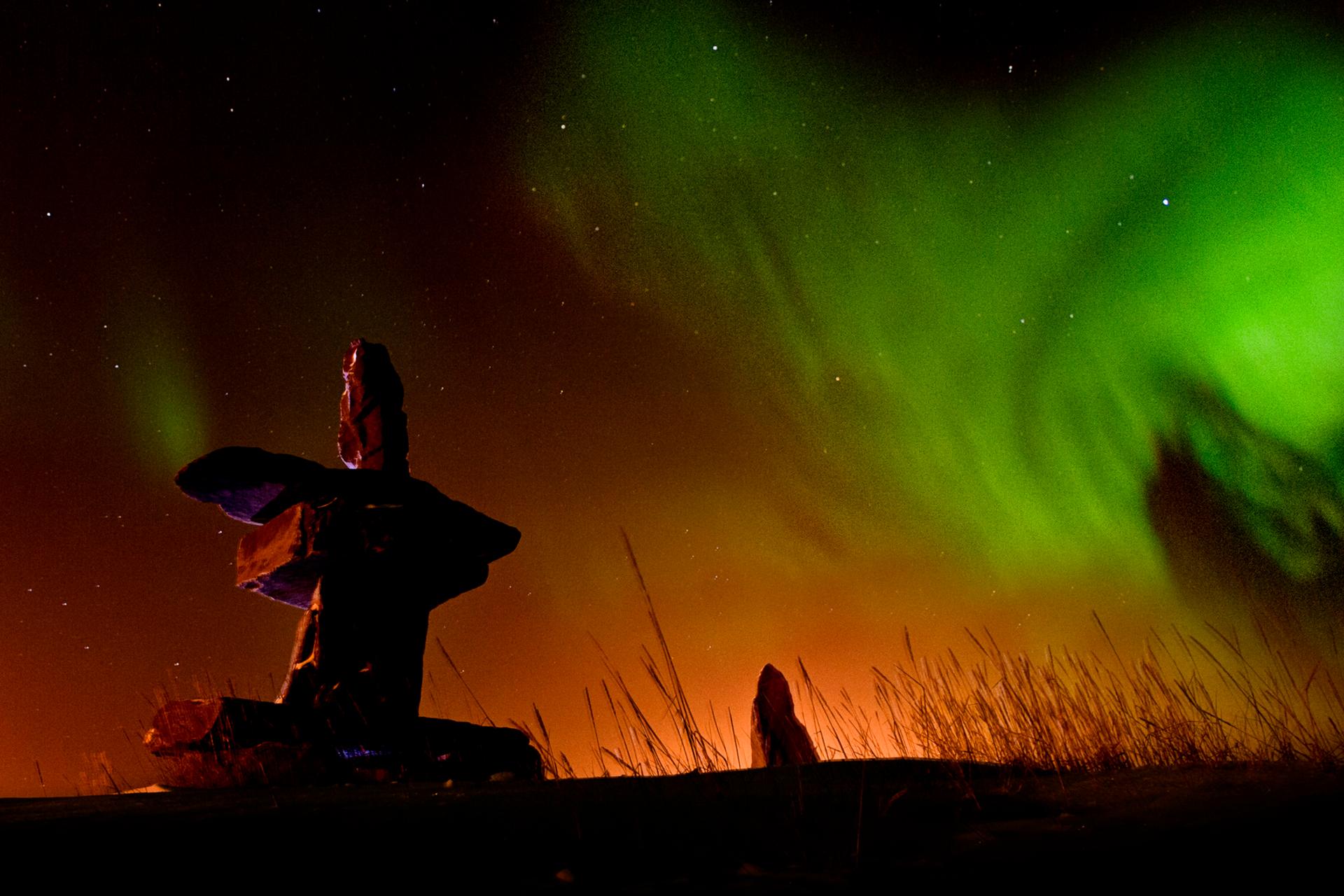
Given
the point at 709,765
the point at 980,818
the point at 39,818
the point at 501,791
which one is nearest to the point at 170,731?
the point at 39,818

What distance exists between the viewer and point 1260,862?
2623 millimetres

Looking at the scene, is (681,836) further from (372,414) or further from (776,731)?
(776,731)

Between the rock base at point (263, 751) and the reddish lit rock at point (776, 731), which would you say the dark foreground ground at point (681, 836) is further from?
the reddish lit rock at point (776, 731)

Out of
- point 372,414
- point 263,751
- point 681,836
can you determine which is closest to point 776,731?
point 372,414

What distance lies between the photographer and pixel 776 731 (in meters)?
13.2

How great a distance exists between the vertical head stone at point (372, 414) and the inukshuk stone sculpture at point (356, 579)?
413 millimetres

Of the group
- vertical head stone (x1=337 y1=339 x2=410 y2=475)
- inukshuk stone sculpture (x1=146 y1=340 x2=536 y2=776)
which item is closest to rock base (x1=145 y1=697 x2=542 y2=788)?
inukshuk stone sculpture (x1=146 y1=340 x2=536 y2=776)

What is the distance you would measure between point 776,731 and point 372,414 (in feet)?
28.5

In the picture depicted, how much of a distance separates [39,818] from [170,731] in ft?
8.27

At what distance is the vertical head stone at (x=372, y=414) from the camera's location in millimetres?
7293

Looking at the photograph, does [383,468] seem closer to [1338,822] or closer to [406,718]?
[406,718]

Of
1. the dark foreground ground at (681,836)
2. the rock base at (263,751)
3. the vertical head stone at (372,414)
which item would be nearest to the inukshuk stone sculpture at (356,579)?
the rock base at (263,751)

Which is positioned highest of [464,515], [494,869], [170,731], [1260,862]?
[464,515]

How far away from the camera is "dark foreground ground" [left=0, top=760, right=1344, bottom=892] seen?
252cm
